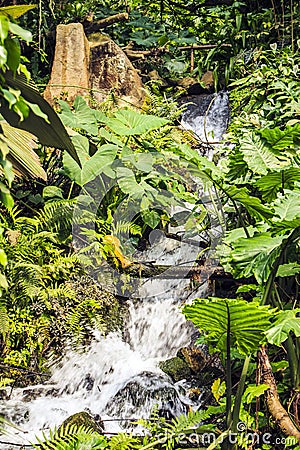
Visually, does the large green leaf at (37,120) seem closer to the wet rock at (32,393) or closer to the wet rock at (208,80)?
the wet rock at (32,393)

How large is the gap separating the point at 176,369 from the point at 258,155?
146 centimetres

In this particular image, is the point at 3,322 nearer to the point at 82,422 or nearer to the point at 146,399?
the point at 82,422

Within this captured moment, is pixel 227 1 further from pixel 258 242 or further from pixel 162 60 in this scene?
pixel 258 242

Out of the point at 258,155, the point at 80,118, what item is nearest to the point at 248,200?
the point at 258,155

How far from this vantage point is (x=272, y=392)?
1.87 metres

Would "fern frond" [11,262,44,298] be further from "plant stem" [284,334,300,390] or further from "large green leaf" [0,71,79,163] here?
"large green leaf" [0,71,79,163]

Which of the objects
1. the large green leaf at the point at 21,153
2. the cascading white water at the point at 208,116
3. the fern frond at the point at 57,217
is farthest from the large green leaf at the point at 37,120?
the cascading white water at the point at 208,116

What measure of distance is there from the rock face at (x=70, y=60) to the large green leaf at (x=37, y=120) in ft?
13.6

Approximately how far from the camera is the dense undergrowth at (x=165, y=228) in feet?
5.67

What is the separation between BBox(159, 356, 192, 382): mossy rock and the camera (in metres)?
3.08

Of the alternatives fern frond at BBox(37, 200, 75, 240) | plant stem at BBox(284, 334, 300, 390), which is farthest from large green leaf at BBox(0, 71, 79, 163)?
fern frond at BBox(37, 200, 75, 240)

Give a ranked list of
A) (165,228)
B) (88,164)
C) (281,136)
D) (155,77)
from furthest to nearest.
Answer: (155,77) < (165,228) < (88,164) < (281,136)

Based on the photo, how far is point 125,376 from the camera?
3238mm

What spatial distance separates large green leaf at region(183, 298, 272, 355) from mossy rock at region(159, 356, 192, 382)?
140cm
